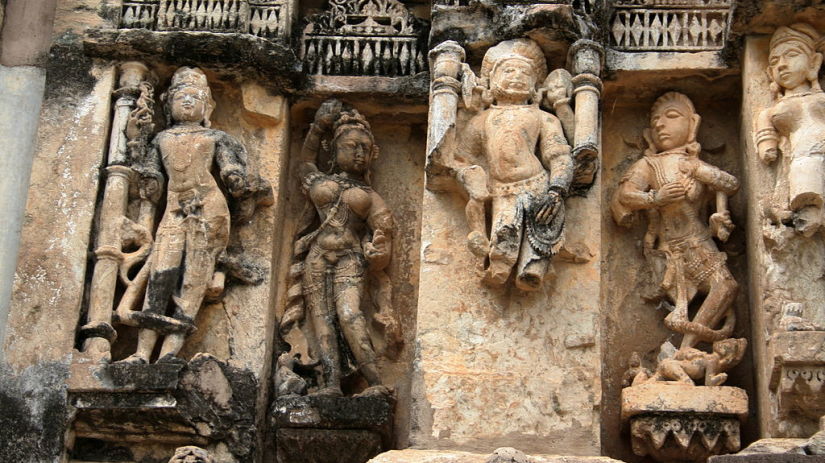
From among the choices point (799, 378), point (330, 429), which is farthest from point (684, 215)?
point (330, 429)

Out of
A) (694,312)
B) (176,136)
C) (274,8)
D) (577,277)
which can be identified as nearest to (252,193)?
(176,136)

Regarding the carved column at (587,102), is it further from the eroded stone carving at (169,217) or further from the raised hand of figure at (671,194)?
the eroded stone carving at (169,217)

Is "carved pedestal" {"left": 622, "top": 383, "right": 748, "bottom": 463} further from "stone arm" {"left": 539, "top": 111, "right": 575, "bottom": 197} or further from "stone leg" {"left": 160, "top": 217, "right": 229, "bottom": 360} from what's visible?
"stone leg" {"left": 160, "top": 217, "right": 229, "bottom": 360}

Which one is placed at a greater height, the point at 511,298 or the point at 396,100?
the point at 396,100

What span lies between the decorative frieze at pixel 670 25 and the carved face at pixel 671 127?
15.0 inches

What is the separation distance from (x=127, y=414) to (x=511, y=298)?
2.26 metres

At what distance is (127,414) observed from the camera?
10453 mm

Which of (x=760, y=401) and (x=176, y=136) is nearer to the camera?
→ (x=760, y=401)

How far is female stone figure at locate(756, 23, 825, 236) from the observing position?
1036 centimetres

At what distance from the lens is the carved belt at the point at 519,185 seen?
10.6m

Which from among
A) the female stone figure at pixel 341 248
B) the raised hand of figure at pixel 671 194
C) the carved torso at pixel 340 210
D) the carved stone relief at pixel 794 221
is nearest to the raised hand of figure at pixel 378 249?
the female stone figure at pixel 341 248

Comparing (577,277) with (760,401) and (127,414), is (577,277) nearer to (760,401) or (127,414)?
(760,401)

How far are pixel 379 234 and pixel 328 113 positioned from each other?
88 cm

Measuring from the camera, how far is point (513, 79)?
36.0ft
